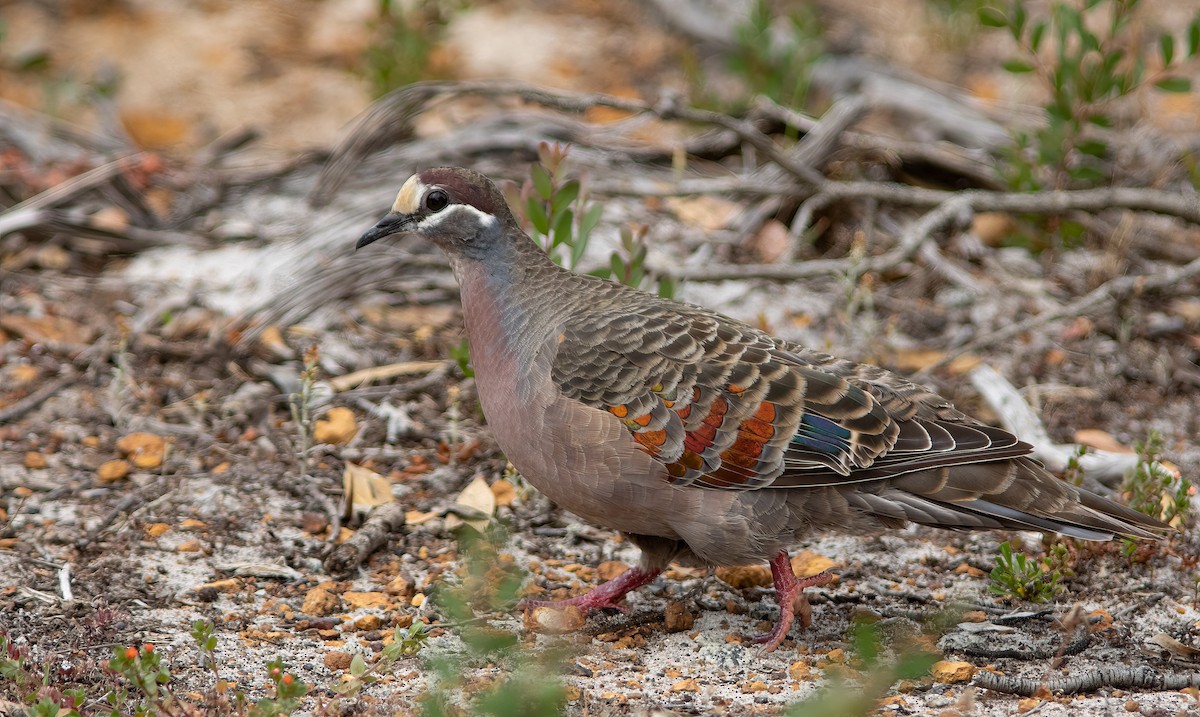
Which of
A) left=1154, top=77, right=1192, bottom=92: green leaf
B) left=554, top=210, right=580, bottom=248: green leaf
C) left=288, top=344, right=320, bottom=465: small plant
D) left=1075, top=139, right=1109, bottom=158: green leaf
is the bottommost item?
left=288, top=344, right=320, bottom=465: small plant

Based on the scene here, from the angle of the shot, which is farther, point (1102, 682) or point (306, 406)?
point (306, 406)

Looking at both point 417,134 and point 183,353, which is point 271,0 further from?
point 183,353

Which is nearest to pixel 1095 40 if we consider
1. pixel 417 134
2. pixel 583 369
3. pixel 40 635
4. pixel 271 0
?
pixel 583 369

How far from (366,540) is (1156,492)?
2758 mm

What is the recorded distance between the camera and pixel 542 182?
471 centimetres

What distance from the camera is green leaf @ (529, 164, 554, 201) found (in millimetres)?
4699

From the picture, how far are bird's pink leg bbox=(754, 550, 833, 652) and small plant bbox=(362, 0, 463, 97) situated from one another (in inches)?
185

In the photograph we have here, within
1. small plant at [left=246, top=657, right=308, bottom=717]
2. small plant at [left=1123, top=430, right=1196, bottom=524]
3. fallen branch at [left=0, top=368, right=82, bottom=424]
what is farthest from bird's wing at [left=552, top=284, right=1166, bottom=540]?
fallen branch at [left=0, top=368, right=82, bottom=424]

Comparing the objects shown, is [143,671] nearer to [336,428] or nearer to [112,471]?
[112,471]

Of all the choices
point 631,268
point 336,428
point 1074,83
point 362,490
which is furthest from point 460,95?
point 1074,83

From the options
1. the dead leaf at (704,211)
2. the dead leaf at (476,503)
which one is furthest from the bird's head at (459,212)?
the dead leaf at (704,211)

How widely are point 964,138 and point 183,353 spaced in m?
4.55

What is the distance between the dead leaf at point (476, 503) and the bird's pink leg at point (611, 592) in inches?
20.3

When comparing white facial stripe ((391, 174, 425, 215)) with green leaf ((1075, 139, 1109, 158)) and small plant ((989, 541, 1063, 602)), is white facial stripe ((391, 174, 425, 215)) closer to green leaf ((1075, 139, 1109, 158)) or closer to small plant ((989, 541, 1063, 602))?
small plant ((989, 541, 1063, 602))
